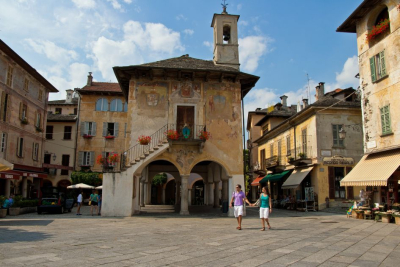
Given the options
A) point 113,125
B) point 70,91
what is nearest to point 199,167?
point 113,125

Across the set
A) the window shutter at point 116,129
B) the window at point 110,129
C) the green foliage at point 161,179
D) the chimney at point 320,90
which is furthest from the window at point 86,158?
the chimney at point 320,90

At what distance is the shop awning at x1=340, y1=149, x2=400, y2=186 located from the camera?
48.2 feet

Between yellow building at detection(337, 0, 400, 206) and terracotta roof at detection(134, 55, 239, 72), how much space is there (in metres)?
7.27

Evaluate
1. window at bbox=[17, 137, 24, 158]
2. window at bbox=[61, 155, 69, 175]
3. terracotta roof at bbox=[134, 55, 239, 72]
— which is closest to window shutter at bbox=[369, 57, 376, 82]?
terracotta roof at bbox=[134, 55, 239, 72]

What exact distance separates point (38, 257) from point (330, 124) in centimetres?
2116

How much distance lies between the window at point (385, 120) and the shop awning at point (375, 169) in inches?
39.8

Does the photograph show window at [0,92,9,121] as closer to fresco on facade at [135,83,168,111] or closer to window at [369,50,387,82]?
fresco on facade at [135,83,168,111]

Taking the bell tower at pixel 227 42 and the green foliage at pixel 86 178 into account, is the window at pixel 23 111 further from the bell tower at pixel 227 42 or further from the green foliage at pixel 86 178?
the bell tower at pixel 227 42

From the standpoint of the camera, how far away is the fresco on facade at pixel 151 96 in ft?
64.7

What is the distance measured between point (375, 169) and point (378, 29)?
269 inches

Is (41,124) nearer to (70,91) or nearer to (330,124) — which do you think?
(70,91)

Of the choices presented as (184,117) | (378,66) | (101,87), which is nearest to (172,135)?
(184,117)

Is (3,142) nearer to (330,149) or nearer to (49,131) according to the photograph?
(49,131)

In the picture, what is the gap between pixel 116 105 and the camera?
39.1 metres
